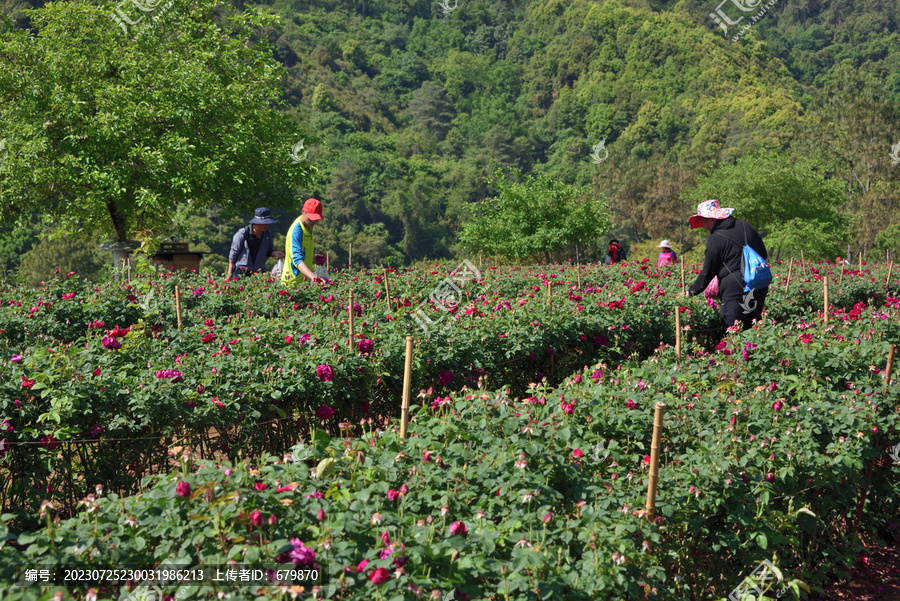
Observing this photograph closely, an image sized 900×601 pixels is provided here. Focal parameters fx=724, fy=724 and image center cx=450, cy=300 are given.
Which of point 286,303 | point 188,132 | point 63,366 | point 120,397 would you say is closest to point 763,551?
point 120,397

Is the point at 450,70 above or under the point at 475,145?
above

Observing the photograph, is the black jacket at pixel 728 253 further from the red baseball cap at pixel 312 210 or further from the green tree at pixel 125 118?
the green tree at pixel 125 118

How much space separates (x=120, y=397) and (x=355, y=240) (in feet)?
→ 201

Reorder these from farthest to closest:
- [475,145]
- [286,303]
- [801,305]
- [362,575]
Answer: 1. [475,145]
2. [801,305]
3. [286,303]
4. [362,575]

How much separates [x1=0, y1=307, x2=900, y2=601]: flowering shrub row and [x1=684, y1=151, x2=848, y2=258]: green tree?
28.0 m

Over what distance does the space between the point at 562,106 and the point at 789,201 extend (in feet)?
241

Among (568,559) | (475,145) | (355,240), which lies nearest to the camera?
(568,559)

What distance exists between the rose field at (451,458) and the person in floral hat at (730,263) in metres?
0.67

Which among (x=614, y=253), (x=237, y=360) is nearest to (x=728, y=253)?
(x=237, y=360)

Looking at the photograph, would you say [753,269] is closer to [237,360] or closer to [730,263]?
[730,263]

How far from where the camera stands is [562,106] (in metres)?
100

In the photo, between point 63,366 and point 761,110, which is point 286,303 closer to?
point 63,366

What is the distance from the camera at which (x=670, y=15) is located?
105 meters

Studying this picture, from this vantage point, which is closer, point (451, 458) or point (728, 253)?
point (451, 458)
